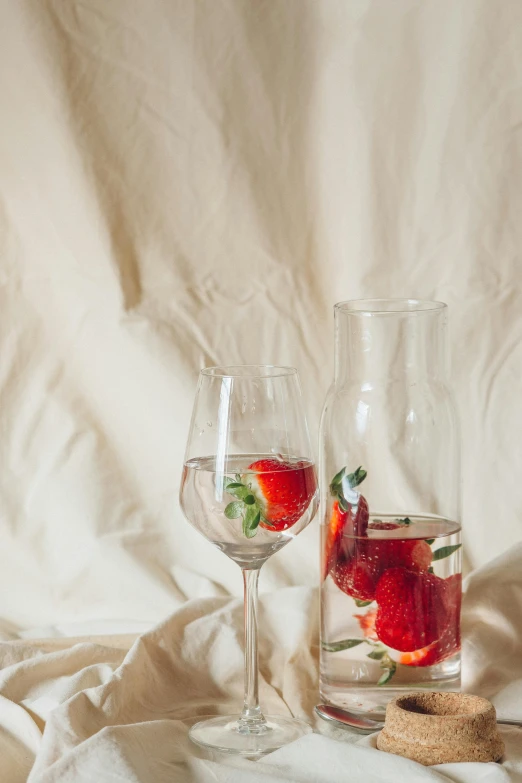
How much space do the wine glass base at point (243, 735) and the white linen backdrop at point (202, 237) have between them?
1.13 ft

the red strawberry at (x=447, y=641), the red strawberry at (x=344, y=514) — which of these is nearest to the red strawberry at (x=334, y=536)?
the red strawberry at (x=344, y=514)

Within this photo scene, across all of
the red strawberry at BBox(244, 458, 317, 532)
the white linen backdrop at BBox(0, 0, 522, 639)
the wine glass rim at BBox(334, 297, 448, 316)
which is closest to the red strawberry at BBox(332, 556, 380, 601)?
the red strawberry at BBox(244, 458, 317, 532)

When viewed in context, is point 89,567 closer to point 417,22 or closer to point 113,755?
point 113,755

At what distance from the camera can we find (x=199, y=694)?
1.10 metres

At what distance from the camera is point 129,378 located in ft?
4.66

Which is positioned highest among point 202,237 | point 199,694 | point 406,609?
point 202,237

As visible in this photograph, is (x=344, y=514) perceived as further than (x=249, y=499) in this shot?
Yes

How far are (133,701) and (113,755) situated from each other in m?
0.20

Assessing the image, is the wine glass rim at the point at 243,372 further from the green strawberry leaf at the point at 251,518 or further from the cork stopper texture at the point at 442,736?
the cork stopper texture at the point at 442,736

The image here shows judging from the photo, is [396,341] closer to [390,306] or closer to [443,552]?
[390,306]

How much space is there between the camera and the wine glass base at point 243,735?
931 millimetres

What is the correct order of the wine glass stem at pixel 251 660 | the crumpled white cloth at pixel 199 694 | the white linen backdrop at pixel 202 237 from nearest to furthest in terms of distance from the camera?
the crumpled white cloth at pixel 199 694 → the wine glass stem at pixel 251 660 → the white linen backdrop at pixel 202 237

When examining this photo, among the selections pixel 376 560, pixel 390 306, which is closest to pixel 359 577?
pixel 376 560

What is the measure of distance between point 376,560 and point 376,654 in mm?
86
